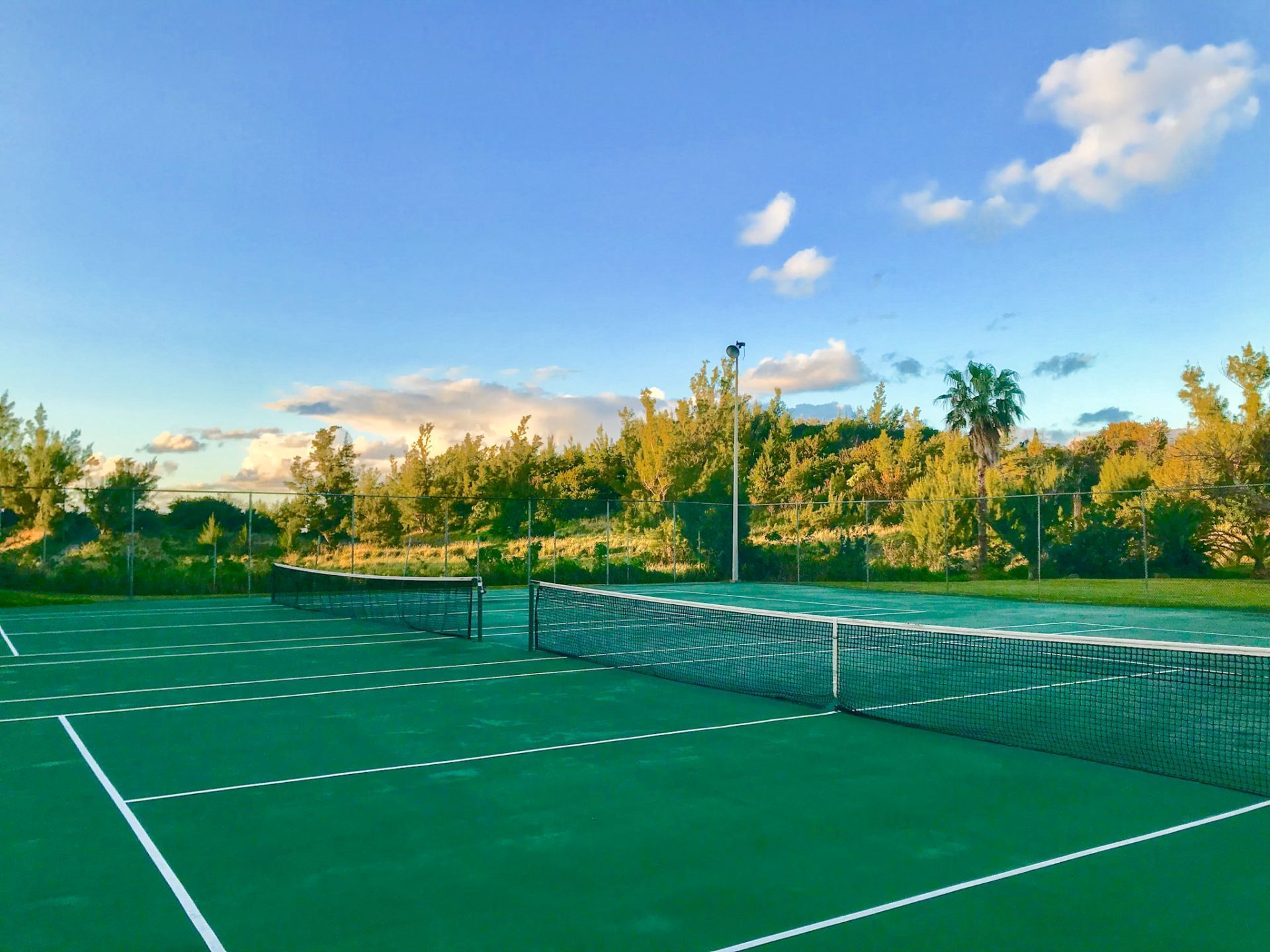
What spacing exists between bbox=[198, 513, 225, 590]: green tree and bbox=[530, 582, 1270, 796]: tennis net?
40.0 feet

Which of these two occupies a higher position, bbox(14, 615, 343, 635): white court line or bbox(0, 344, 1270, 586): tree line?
bbox(0, 344, 1270, 586): tree line

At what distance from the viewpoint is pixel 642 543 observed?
29.6 meters

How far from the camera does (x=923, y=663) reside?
11.0m

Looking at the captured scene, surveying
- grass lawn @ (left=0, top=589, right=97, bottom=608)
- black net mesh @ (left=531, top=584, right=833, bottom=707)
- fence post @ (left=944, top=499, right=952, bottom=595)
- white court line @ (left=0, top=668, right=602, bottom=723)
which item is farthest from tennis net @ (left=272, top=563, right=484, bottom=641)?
fence post @ (left=944, top=499, right=952, bottom=595)

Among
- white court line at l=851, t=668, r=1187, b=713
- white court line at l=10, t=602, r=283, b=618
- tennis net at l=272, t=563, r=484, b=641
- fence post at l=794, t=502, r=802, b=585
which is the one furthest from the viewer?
fence post at l=794, t=502, r=802, b=585

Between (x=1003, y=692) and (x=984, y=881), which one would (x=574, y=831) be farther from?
(x=1003, y=692)

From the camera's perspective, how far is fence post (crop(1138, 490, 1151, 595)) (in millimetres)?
23016

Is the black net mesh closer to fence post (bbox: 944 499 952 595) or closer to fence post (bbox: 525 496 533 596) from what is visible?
fence post (bbox: 525 496 533 596)

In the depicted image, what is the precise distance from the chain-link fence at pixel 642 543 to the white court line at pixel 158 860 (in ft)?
56.1

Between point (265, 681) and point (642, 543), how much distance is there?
800 inches

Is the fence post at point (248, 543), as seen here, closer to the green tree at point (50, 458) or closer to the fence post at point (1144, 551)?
the green tree at point (50, 458)

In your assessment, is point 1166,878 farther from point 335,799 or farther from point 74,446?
point 74,446

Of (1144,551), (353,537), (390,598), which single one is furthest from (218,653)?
(1144,551)

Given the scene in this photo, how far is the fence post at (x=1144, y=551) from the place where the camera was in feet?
75.5
